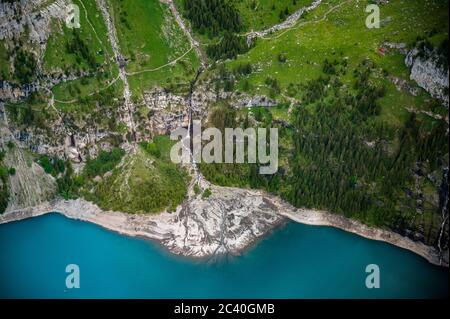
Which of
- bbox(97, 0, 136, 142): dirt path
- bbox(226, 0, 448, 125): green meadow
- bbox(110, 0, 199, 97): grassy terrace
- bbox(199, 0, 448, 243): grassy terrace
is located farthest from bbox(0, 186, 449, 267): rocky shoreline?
bbox(110, 0, 199, 97): grassy terrace

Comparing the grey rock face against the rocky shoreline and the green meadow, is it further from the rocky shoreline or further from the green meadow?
the rocky shoreline

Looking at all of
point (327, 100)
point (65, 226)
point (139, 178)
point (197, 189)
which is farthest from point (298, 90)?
point (65, 226)

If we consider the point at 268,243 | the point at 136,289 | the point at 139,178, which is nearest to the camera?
the point at 136,289

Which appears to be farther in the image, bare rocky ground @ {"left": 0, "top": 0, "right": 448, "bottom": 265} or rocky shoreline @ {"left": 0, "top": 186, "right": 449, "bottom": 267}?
bare rocky ground @ {"left": 0, "top": 0, "right": 448, "bottom": 265}

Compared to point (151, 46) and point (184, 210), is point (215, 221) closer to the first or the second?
point (184, 210)

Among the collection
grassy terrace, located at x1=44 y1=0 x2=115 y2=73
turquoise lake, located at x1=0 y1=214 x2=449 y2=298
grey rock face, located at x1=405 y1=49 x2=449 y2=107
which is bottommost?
turquoise lake, located at x1=0 y1=214 x2=449 y2=298

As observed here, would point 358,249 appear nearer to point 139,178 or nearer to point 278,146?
point 278,146
